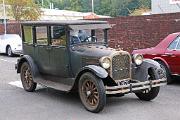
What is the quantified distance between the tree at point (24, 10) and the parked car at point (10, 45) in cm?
1096

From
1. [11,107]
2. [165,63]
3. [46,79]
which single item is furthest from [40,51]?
[165,63]

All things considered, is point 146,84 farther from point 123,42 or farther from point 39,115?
point 123,42

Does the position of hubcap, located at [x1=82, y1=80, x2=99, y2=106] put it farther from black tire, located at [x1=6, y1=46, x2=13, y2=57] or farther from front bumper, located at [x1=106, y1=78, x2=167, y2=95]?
black tire, located at [x1=6, y1=46, x2=13, y2=57]

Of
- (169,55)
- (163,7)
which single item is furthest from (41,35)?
(163,7)

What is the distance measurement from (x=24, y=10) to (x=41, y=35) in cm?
2487

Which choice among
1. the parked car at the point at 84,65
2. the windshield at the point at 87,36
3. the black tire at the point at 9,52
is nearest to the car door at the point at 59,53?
the parked car at the point at 84,65

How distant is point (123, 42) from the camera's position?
744 inches

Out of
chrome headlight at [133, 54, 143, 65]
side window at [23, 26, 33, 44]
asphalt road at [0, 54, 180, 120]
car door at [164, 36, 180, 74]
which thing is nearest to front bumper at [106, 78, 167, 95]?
asphalt road at [0, 54, 180, 120]

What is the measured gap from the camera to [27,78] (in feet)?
33.3

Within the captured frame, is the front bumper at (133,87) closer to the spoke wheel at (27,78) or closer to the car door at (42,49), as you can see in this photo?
the car door at (42,49)

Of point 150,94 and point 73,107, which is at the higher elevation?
point 150,94

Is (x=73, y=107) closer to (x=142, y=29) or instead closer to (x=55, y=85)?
(x=55, y=85)

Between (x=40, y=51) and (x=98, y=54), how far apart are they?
202cm

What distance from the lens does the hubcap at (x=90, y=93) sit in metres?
7.77
